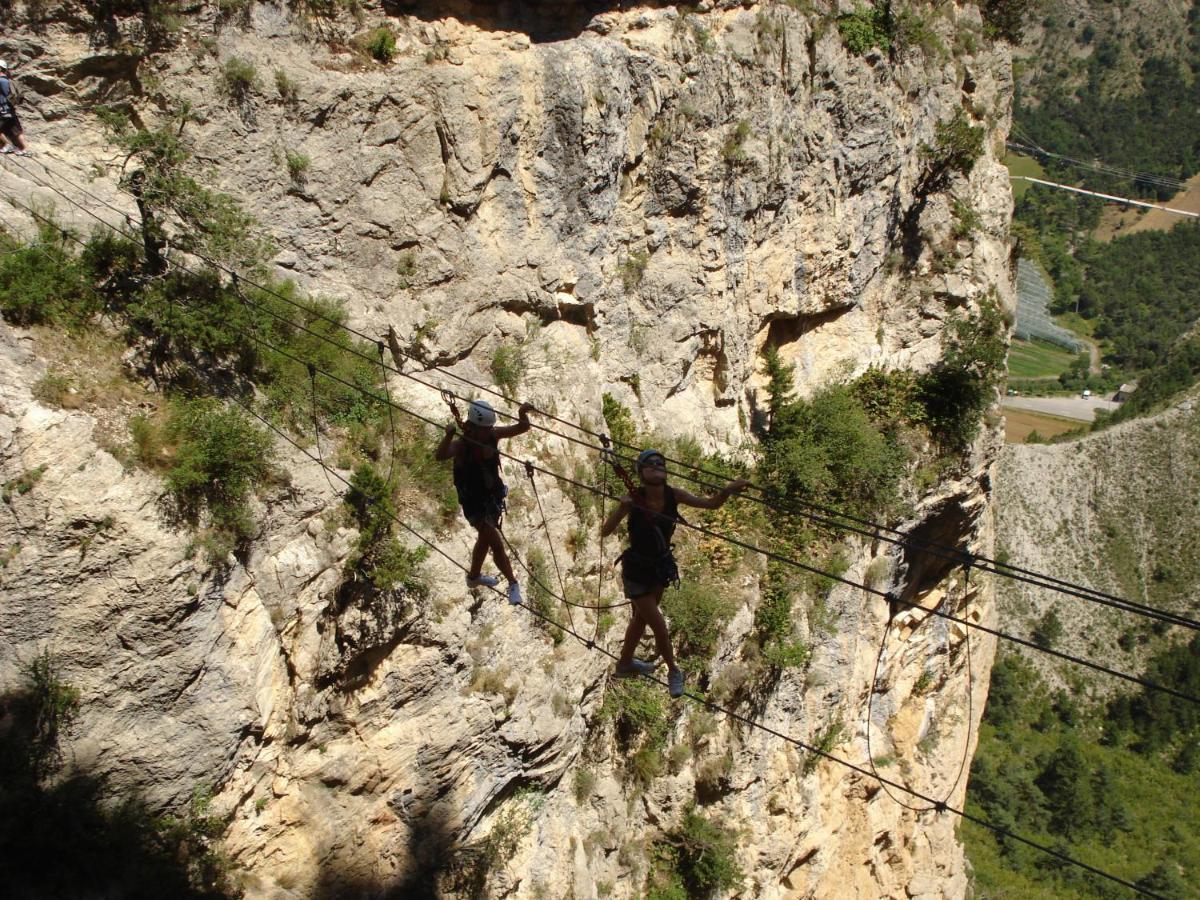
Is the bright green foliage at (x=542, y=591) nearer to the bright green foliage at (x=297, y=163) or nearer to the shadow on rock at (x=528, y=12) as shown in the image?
the bright green foliage at (x=297, y=163)

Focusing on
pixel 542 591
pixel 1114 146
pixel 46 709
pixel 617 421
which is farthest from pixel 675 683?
pixel 1114 146

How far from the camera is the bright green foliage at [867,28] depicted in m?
13.9

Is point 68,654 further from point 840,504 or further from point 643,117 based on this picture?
point 840,504

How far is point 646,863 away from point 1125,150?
143165 mm

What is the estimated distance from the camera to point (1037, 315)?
355ft

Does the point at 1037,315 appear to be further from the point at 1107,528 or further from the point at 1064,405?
the point at 1107,528

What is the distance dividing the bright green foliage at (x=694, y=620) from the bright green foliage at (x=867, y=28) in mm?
9595

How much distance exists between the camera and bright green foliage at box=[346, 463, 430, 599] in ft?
26.5

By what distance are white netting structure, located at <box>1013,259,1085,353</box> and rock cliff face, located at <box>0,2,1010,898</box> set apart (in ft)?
335

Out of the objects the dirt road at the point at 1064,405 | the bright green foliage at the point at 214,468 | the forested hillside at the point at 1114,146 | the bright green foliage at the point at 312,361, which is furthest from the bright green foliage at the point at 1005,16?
the forested hillside at the point at 1114,146

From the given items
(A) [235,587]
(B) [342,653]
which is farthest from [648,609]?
(A) [235,587]

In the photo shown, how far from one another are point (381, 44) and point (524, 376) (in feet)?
14.3

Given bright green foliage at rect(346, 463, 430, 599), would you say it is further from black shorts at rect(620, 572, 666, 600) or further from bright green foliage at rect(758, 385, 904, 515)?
bright green foliage at rect(758, 385, 904, 515)

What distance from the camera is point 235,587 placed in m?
7.30
